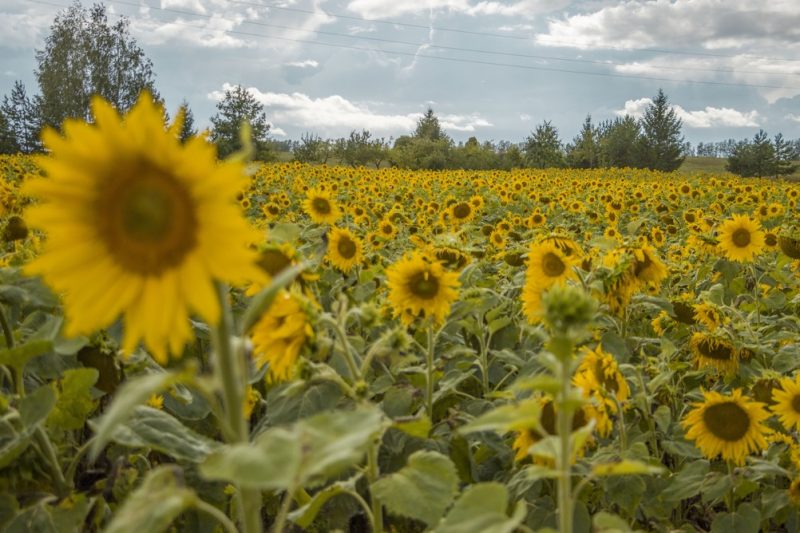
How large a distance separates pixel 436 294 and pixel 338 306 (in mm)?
1010

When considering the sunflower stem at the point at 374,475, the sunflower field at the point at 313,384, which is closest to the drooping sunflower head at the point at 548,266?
the sunflower field at the point at 313,384

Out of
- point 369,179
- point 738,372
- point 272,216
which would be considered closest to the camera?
point 738,372

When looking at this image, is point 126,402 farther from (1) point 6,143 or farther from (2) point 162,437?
(1) point 6,143

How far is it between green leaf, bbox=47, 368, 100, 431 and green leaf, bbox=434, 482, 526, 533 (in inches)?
43.5

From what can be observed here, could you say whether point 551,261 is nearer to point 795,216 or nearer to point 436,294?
point 436,294

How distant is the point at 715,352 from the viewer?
3016 millimetres

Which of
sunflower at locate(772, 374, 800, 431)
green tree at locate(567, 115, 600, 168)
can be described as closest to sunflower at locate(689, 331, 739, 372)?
sunflower at locate(772, 374, 800, 431)

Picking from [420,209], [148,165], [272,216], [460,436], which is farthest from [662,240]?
[148,165]

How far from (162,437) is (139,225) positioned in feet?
1.57

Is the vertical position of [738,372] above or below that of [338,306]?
below

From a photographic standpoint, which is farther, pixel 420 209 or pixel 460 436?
pixel 420 209

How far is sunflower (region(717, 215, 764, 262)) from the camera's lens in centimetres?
510

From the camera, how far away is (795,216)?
30.5 ft

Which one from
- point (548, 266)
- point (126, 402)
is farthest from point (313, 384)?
point (548, 266)
